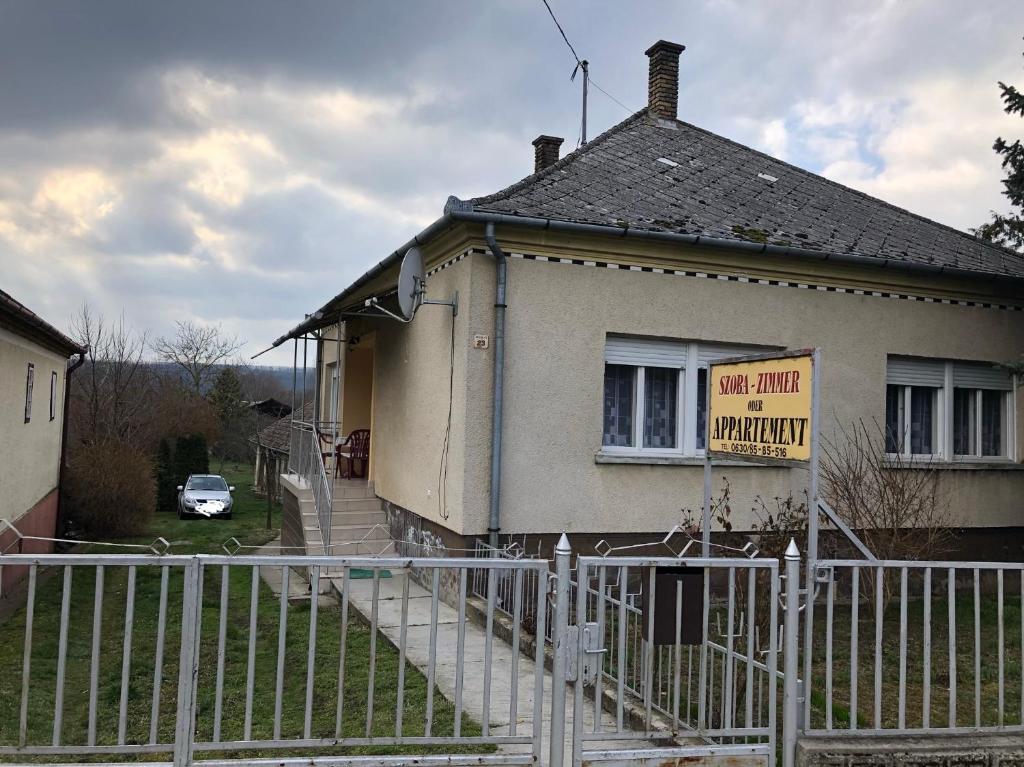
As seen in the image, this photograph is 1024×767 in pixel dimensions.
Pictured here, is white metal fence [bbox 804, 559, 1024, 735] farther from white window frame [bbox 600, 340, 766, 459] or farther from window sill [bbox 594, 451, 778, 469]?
white window frame [bbox 600, 340, 766, 459]

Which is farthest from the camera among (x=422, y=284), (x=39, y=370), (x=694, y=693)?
(x=39, y=370)

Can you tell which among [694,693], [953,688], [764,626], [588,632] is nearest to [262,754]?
[588,632]

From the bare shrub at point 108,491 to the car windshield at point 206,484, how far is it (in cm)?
530

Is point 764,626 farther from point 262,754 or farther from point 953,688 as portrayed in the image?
point 262,754

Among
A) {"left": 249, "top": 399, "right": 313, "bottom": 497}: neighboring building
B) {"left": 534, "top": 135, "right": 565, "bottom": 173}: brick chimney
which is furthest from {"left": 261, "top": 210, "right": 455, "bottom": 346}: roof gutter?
Result: {"left": 249, "top": 399, "right": 313, "bottom": 497}: neighboring building

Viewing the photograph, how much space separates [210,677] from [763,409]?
5167mm

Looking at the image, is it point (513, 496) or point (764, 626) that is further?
point (513, 496)

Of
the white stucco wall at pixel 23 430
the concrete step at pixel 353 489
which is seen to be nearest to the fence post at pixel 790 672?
the concrete step at pixel 353 489

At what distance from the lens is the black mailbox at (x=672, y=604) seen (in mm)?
4363

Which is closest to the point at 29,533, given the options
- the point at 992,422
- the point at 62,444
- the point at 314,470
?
the point at 62,444

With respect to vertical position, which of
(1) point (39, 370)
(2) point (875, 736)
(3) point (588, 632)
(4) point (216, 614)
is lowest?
(4) point (216, 614)

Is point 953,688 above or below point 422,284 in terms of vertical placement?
below

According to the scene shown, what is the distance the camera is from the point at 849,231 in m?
10.8

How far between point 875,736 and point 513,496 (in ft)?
15.9
